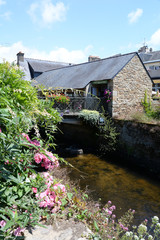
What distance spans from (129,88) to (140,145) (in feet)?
14.4

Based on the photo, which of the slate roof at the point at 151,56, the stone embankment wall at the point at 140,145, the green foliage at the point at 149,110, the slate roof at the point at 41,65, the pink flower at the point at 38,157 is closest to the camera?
the pink flower at the point at 38,157

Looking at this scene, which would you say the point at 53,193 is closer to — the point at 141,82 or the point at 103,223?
the point at 103,223

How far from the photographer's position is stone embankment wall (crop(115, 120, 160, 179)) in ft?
31.5

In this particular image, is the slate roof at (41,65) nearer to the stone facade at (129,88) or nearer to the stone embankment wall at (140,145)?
the stone facade at (129,88)

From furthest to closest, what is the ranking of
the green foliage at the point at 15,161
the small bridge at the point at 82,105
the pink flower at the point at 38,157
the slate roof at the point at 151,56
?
the slate roof at the point at 151,56, the small bridge at the point at 82,105, the pink flower at the point at 38,157, the green foliage at the point at 15,161

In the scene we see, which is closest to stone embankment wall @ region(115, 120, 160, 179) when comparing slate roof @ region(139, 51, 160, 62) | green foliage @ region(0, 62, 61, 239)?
green foliage @ region(0, 62, 61, 239)

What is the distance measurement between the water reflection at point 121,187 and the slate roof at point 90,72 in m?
5.51

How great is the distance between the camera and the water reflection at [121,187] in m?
6.36

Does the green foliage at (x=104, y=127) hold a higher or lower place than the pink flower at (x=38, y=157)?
lower

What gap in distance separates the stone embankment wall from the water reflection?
0.84 meters

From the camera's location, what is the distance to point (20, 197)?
6.97 feet

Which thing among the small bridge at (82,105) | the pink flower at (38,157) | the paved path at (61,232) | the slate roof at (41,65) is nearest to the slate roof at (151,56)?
the slate roof at (41,65)

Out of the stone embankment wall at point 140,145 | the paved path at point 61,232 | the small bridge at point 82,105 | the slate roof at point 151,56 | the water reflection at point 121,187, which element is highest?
the slate roof at point 151,56

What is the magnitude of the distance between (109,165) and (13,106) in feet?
30.0
